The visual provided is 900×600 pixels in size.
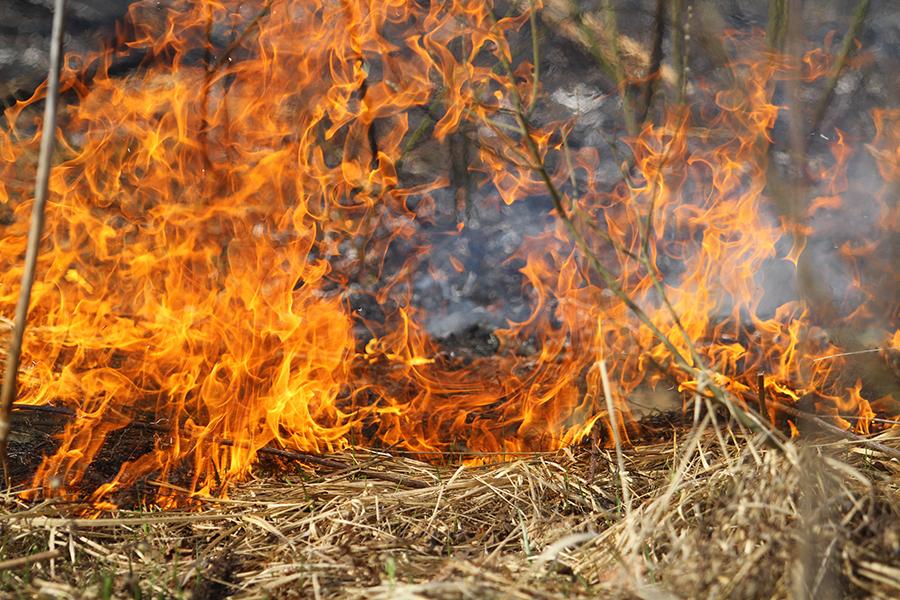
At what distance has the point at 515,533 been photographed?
2.18m

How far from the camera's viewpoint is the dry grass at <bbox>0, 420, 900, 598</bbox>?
1.51 meters

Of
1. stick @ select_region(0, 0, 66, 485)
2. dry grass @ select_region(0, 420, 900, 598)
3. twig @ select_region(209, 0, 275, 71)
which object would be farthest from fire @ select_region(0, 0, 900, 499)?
stick @ select_region(0, 0, 66, 485)

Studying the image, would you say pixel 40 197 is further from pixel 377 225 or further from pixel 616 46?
pixel 616 46

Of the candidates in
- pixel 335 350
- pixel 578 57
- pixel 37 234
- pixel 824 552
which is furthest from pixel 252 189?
pixel 824 552

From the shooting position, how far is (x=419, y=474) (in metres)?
2.78

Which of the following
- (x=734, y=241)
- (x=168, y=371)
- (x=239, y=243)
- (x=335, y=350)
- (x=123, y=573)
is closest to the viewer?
(x=123, y=573)

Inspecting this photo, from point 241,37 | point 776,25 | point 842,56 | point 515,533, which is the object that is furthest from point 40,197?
point 842,56

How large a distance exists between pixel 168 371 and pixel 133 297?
2.87 feet

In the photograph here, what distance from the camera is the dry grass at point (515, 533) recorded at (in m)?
1.51

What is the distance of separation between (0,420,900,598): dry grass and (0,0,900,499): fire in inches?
20.3

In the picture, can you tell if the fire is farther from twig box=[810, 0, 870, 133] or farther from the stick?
the stick

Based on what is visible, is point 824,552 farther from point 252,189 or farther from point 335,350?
point 252,189

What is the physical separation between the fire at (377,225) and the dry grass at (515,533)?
52 cm

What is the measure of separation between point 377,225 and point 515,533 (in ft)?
9.26
